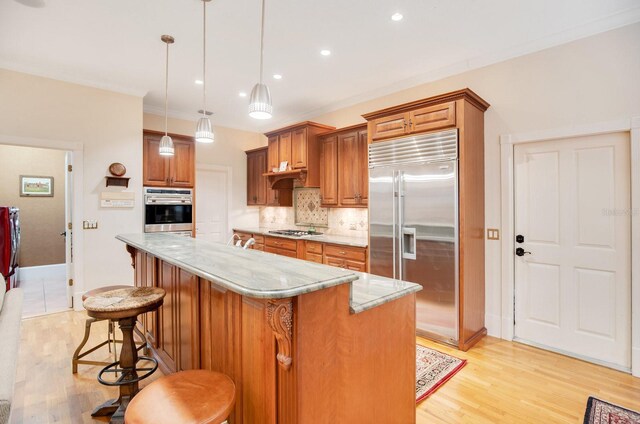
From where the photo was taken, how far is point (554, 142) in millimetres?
3076

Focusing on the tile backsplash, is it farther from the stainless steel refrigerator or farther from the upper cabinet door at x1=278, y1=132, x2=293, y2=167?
the stainless steel refrigerator

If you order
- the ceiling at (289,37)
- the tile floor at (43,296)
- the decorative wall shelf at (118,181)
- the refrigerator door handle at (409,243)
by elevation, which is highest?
the ceiling at (289,37)

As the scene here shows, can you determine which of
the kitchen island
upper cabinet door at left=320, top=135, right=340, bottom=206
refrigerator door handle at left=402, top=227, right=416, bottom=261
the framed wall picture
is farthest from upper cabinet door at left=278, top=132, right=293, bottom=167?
the framed wall picture

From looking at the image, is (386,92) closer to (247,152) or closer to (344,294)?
(247,152)

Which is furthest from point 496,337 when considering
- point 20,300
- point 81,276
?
point 81,276

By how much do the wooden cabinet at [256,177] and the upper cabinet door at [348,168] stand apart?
1941 mm

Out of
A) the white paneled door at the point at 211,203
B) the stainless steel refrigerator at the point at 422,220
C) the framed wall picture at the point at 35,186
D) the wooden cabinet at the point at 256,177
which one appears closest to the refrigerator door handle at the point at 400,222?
the stainless steel refrigerator at the point at 422,220

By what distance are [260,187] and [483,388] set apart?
4806mm

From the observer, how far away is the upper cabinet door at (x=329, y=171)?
4.72 m

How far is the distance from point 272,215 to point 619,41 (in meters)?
5.40

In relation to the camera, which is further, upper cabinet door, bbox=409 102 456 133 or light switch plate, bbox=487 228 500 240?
light switch plate, bbox=487 228 500 240

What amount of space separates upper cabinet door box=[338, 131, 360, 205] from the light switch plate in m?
1.66

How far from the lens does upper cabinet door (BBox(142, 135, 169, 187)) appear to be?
4910 millimetres

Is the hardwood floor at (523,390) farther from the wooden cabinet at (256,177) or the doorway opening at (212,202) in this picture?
the doorway opening at (212,202)
